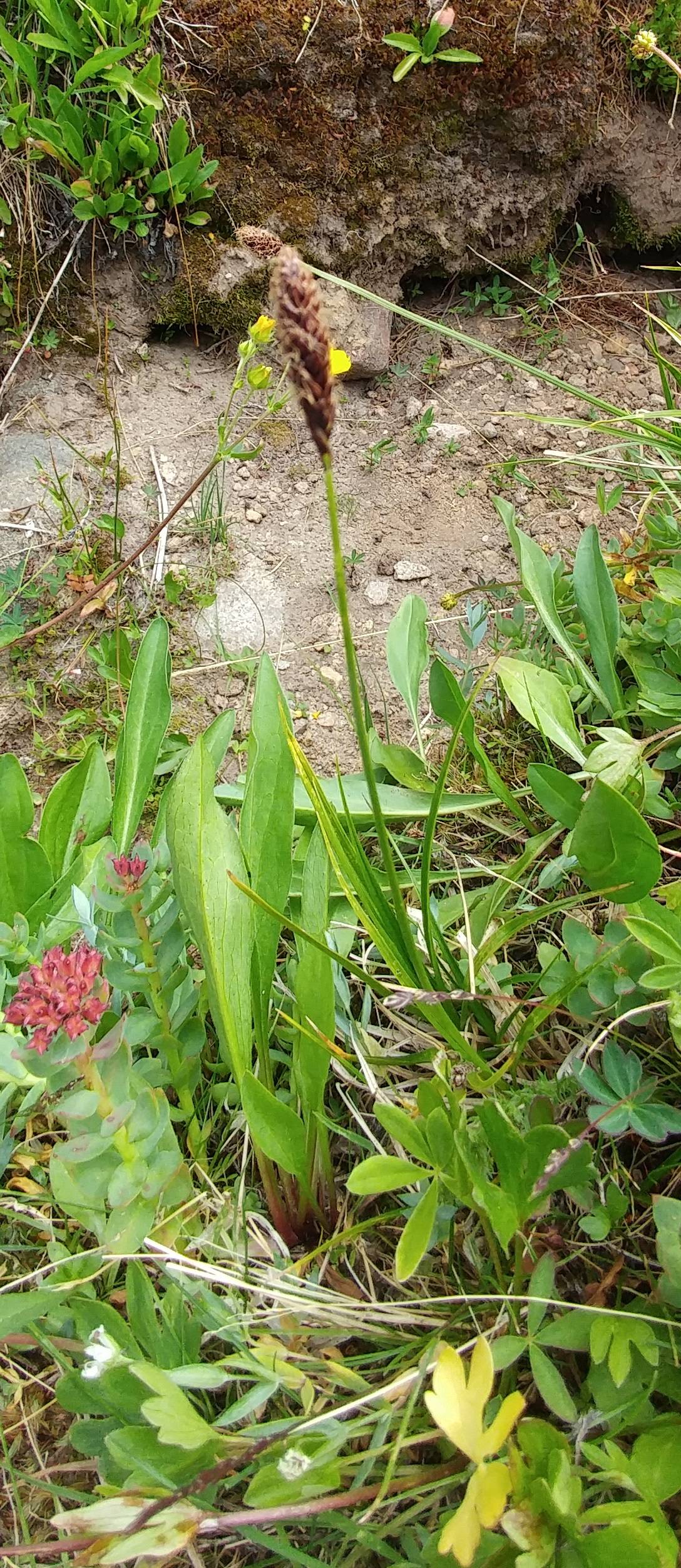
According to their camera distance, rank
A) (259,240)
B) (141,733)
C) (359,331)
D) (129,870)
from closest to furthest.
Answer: (129,870) < (141,733) < (259,240) < (359,331)

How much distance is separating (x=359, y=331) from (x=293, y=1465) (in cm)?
240

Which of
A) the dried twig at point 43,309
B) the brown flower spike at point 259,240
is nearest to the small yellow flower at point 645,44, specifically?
the brown flower spike at point 259,240

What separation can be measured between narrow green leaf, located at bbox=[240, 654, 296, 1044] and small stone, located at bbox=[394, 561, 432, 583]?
91 centimetres

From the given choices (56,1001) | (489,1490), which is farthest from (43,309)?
(489,1490)

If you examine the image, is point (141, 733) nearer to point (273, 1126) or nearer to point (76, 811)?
point (76, 811)

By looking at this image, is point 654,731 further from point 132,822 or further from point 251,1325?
point 251,1325

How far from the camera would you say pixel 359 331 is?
93.0 inches

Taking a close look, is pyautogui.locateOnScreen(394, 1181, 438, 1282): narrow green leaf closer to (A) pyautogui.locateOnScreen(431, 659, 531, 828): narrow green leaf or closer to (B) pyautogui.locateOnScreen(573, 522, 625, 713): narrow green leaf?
(A) pyautogui.locateOnScreen(431, 659, 531, 828): narrow green leaf

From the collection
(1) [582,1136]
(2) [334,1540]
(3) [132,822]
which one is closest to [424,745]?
(3) [132,822]

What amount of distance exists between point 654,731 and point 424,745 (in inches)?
17.4

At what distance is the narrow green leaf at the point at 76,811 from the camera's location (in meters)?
1.38

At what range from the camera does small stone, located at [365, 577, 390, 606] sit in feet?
6.69

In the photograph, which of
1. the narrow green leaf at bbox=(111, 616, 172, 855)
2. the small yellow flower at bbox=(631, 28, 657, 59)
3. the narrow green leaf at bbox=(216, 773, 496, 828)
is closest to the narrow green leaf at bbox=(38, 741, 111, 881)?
the narrow green leaf at bbox=(111, 616, 172, 855)

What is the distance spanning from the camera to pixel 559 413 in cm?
227
